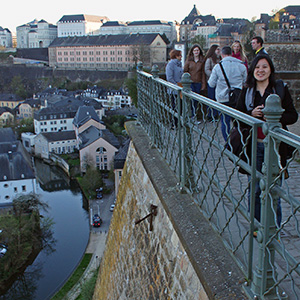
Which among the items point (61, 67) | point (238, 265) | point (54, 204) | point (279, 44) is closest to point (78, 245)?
point (54, 204)

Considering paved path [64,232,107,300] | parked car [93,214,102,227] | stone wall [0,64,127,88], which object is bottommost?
paved path [64,232,107,300]

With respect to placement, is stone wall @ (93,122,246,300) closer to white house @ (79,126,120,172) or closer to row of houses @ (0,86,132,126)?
white house @ (79,126,120,172)

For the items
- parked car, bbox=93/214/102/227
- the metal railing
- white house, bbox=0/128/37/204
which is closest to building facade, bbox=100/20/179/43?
white house, bbox=0/128/37/204

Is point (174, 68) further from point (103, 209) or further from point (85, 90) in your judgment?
point (85, 90)

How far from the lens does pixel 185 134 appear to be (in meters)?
3.22

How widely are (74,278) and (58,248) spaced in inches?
150

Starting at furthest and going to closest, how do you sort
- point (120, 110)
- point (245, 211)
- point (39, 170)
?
point (120, 110), point (39, 170), point (245, 211)

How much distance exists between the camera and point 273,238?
1.91 meters

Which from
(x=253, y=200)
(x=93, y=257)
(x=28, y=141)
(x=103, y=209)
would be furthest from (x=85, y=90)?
(x=253, y=200)

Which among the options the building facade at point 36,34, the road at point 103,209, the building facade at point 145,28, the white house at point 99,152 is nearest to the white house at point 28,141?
the white house at point 99,152

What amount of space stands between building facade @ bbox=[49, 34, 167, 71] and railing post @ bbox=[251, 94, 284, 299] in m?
79.0

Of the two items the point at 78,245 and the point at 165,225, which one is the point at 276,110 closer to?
the point at 165,225

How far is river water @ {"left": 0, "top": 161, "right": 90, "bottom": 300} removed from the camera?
20.0 metres

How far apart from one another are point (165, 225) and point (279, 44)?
1287 cm
